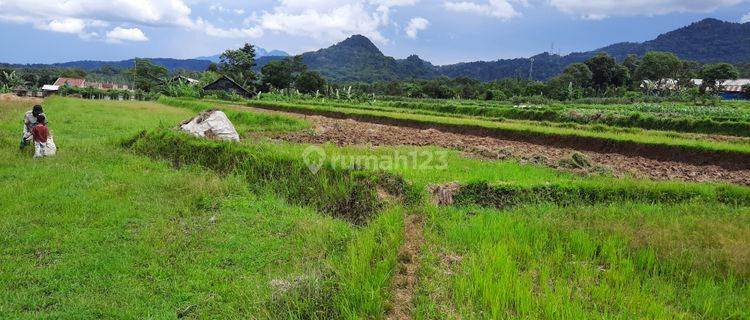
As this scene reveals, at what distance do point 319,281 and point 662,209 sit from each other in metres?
4.74

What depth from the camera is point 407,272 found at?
13.0 feet

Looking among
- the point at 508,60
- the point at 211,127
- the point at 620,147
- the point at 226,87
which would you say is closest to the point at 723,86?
the point at 620,147

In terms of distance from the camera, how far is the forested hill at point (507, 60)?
148837 mm

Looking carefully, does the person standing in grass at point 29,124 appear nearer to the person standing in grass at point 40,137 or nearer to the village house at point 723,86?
the person standing in grass at point 40,137

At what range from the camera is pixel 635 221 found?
522 cm

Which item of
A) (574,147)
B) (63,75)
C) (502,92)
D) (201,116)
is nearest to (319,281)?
(201,116)

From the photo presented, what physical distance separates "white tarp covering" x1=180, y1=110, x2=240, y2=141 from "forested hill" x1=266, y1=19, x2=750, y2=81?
129 metres

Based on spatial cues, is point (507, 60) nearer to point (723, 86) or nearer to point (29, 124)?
point (723, 86)

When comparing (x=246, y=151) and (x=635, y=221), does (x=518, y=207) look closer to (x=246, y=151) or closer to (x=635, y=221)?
(x=635, y=221)

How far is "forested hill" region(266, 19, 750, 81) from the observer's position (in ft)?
488

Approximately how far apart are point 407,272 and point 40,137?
27.8 ft

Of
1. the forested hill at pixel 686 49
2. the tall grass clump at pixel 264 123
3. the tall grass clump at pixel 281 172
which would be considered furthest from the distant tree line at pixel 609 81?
the forested hill at pixel 686 49

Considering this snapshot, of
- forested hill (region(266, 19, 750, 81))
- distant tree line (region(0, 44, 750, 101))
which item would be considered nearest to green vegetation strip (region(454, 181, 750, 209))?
distant tree line (region(0, 44, 750, 101))

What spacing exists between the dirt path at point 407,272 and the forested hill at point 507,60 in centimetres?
13522
